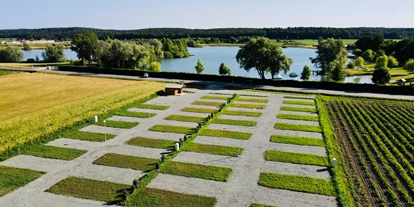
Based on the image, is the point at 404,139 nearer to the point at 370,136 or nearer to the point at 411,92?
the point at 370,136

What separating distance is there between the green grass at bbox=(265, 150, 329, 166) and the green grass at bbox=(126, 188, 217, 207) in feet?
19.4

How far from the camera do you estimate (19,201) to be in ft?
43.7

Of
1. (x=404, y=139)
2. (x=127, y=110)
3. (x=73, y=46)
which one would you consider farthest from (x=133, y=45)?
(x=404, y=139)

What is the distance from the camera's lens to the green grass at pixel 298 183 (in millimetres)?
14254

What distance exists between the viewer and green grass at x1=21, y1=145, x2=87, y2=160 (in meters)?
18.0

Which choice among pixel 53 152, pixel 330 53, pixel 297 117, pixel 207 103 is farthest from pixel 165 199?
pixel 330 53

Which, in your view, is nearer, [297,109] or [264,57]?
[297,109]

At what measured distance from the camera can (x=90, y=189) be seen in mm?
14297

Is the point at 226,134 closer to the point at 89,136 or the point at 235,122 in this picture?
the point at 235,122

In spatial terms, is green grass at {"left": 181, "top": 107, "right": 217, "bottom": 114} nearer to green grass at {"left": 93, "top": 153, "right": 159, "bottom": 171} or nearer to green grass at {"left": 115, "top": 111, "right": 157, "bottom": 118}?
green grass at {"left": 115, "top": 111, "right": 157, "bottom": 118}

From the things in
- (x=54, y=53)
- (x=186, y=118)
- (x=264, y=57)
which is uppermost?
(x=54, y=53)

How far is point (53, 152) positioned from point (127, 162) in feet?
16.4

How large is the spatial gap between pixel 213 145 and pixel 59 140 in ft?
34.3

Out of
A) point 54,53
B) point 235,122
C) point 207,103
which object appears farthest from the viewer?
point 54,53
